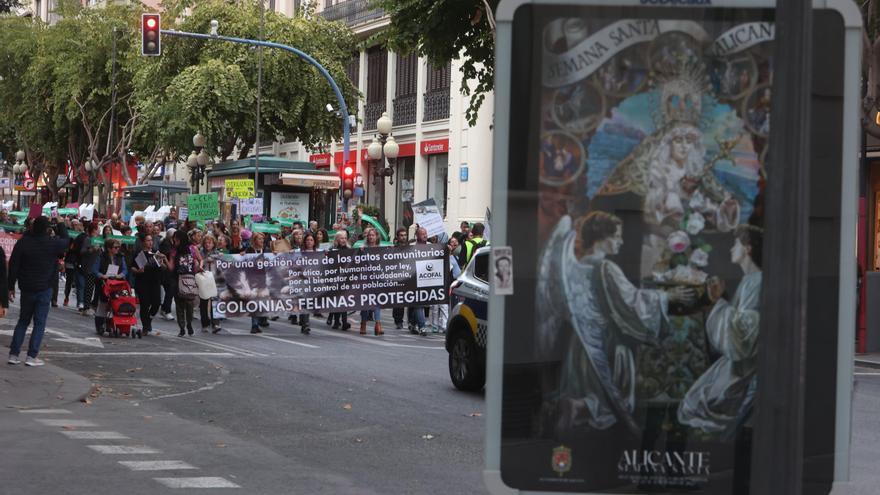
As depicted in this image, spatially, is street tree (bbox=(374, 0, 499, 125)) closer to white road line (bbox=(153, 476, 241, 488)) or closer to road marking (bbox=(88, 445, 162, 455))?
road marking (bbox=(88, 445, 162, 455))

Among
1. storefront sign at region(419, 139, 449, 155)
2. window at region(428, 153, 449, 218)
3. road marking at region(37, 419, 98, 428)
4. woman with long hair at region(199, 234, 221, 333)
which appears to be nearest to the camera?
road marking at region(37, 419, 98, 428)

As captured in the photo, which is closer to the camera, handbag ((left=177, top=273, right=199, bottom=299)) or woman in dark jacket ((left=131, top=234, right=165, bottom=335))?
handbag ((left=177, top=273, right=199, bottom=299))

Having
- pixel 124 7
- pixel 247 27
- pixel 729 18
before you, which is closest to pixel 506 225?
pixel 729 18

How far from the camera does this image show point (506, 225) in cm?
554

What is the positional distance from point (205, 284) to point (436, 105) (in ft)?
79.0

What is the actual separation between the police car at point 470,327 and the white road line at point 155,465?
5.14m

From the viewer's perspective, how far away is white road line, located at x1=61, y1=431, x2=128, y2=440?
11.3m

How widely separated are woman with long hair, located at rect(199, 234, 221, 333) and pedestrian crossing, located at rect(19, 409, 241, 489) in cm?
1060

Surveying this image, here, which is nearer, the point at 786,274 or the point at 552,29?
the point at 786,274

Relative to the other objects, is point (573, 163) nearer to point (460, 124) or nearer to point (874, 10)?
point (874, 10)

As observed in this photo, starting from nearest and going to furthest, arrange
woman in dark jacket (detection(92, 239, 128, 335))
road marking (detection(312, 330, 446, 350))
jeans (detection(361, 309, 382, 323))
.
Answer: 1. road marking (detection(312, 330, 446, 350))
2. woman in dark jacket (detection(92, 239, 128, 335))
3. jeans (detection(361, 309, 382, 323))

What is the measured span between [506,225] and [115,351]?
14.8 m

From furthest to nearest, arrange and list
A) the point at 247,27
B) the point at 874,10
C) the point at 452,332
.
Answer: the point at 247,27, the point at 874,10, the point at 452,332

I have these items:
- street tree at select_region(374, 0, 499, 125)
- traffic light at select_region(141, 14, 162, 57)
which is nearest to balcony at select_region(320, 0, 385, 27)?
traffic light at select_region(141, 14, 162, 57)
